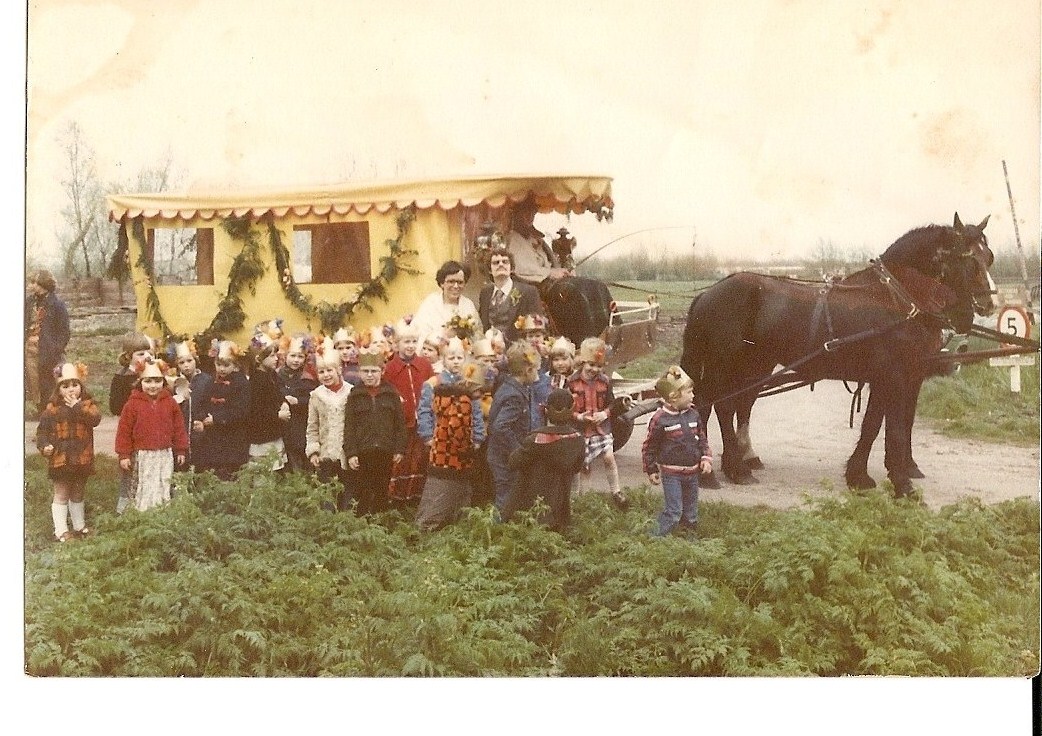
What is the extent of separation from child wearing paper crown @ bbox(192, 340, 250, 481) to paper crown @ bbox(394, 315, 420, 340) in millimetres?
1065

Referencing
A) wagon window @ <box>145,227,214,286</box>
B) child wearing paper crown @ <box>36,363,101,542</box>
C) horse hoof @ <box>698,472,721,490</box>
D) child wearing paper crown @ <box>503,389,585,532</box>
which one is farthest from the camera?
wagon window @ <box>145,227,214,286</box>

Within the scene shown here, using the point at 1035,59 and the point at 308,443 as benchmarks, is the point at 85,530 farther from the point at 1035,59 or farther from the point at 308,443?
the point at 1035,59

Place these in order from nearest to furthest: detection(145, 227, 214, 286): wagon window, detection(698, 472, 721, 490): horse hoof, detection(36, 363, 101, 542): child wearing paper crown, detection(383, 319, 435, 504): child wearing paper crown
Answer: detection(698, 472, 721, 490): horse hoof
detection(383, 319, 435, 504): child wearing paper crown
detection(36, 363, 101, 542): child wearing paper crown
detection(145, 227, 214, 286): wagon window

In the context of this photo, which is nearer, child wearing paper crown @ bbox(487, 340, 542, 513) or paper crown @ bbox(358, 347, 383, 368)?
child wearing paper crown @ bbox(487, 340, 542, 513)

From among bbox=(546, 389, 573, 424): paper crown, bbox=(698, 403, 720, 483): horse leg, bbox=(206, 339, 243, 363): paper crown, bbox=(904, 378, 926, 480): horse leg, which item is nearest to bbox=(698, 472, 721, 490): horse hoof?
bbox=(698, 403, 720, 483): horse leg

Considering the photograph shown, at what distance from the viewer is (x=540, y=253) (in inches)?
284

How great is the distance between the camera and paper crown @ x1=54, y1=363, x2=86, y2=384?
7281mm

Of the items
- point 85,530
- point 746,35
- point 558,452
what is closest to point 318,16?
point 746,35

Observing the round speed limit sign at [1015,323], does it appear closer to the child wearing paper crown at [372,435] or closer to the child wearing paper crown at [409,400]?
the child wearing paper crown at [409,400]

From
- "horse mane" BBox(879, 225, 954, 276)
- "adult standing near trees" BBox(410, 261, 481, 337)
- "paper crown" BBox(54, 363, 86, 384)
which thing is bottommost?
"paper crown" BBox(54, 363, 86, 384)

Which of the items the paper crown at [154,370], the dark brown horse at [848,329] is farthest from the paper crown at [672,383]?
the paper crown at [154,370]

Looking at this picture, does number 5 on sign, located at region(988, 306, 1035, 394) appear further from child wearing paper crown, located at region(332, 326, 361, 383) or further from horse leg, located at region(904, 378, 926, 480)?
child wearing paper crown, located at region(332, 326, 361, 383)

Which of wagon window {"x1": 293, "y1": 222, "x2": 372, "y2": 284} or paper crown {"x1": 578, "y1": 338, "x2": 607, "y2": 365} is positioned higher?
wagon window {"x1": 293, "y1": 222, "x2": 372, "y2": 284}

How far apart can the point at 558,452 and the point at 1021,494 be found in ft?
9.64
